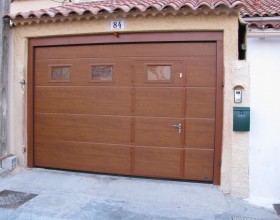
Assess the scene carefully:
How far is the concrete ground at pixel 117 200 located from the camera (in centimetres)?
407

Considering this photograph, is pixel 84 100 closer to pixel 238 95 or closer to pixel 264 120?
pixel 238 95

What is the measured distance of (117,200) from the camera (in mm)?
4520

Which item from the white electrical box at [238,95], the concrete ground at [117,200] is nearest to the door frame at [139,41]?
the white electrical box at [238,95]

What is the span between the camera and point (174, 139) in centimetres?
520

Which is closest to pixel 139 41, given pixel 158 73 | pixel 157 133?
pixel 158 73

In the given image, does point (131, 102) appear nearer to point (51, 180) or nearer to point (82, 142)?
point (82, 142)

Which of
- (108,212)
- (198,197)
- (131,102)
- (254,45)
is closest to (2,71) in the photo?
(131,102)

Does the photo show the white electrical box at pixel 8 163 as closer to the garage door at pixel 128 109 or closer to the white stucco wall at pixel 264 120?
the garage door at pixel 128 109

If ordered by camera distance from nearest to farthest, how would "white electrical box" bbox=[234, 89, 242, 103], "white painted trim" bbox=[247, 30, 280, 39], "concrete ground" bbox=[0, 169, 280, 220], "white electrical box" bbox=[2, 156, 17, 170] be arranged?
"concrete ground" bbox=[0, 169, 280, 220] → "white painted trim" bbox=[247, 30, 280, 39] → "white electrical box" bbox=[234, 89, 242, 103] → "white electrical box" bbox=[2, 156, 17, 170]

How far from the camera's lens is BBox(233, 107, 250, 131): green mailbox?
4.65 meters

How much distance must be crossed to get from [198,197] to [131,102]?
2.11 meters

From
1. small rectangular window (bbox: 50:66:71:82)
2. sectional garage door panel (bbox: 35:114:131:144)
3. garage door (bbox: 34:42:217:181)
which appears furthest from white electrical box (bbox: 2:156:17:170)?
small rectangular window (bbox: 50:66:71:82)

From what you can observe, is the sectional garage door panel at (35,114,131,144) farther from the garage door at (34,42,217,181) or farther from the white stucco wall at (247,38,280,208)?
the white stucco wall at (247,38,280,208)

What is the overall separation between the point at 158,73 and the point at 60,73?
81.9 inches
